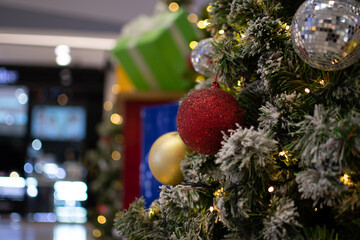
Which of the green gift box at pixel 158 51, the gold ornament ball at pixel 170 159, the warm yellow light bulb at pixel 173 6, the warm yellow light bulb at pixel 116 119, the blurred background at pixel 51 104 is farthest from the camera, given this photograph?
the blurred background at pixel 51 104

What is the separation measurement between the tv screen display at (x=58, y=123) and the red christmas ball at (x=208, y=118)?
580 centimetres

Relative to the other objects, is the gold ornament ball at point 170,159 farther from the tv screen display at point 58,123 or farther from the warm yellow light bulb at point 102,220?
the tv screen display at point 58,123

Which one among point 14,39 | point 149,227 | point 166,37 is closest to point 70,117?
point 14,39

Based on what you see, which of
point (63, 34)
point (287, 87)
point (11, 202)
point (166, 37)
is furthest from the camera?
point (11, 202)

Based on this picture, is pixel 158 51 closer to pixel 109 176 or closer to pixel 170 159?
pixel 170 159

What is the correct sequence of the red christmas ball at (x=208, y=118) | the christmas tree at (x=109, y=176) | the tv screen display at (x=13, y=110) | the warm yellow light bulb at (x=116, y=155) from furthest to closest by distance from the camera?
A: 1. the tv screen display at (x=13, y=110)
2. the warm yellow light bulb at (x=116, y=155)
3. the christmas tree at (x=109, y=176)
4. the red christmas ball at (x=208, y=118)

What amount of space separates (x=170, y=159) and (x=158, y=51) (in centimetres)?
125

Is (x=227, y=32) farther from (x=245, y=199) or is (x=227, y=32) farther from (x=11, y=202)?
(x=11, y=202)

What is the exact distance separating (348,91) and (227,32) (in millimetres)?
330

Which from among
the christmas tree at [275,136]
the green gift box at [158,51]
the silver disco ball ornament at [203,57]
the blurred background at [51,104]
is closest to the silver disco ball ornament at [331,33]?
the christmas tree at [275,136]

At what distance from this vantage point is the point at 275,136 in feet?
2.39

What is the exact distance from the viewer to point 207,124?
0.73 m

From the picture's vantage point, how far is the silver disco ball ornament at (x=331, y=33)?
1.97ft

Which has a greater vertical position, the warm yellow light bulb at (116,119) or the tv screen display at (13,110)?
the tv screen display at (13,110)
